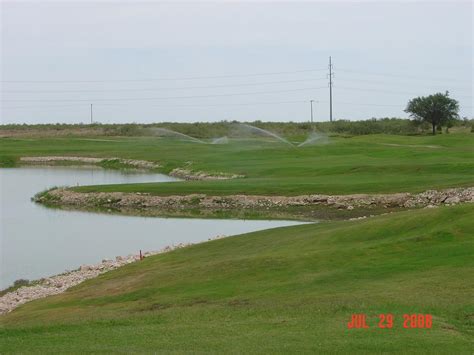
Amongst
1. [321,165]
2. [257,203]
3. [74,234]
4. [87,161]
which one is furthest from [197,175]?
[74,234]

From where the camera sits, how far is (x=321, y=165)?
6081cm

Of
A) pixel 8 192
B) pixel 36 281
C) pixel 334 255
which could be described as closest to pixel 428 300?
pixel 334 255

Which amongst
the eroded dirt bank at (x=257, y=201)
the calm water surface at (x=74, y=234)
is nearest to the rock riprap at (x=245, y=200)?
the eroded dirt bank at (x=257, y=201)

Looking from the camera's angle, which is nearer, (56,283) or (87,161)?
(56,283)

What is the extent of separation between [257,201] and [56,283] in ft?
73.4

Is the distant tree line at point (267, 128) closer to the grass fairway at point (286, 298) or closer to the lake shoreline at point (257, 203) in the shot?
the lake shoreline at point (257, 203)

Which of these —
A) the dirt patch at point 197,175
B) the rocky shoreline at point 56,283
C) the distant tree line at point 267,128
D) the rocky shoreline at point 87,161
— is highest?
the distant tree line at point 267,128

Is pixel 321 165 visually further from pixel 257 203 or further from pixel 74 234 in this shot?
pixel 74 234

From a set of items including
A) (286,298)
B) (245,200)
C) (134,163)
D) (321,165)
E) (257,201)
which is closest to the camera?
(286,298)

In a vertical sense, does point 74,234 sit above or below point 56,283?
above

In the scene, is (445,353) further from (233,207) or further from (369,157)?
(369,157)

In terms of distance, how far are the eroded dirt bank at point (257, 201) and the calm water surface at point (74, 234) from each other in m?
2.83

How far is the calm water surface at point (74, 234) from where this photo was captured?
31267 millimetres

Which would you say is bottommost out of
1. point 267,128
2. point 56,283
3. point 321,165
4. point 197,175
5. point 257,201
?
point 56,283
